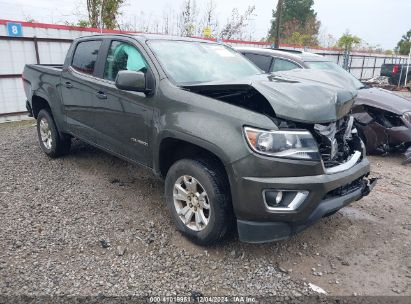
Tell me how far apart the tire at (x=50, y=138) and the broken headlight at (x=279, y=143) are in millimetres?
3513

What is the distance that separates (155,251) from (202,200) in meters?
0.61

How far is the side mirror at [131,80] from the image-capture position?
3282 mm

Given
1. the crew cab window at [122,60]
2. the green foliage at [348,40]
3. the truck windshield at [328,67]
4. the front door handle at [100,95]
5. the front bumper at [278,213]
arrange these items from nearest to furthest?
the front bumper at [278,213] < the crew cab window at [122,60] < the front door handle at [100,95] < the truck windshield at [328,67] < the green foliage at [348,40]

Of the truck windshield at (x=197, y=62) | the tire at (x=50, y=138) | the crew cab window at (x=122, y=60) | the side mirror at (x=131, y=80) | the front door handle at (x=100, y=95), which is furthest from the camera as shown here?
the tire at (x=50, y=138)

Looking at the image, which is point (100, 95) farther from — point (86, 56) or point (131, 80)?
point (131, 80)

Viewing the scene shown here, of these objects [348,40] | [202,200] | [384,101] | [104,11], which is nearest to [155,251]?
[202,200]

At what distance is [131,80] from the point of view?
10.8 feet

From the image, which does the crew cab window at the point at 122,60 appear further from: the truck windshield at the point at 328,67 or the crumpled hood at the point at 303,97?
the truck windshield at the point at 328,67

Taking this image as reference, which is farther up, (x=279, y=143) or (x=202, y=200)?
(x=279, y=143)

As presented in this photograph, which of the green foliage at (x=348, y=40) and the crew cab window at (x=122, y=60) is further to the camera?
the green foliage at (x=348, y=40)

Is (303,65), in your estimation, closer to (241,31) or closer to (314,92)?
(314,92)

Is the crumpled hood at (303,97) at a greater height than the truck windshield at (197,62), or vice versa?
the truck windshield at (197,62)

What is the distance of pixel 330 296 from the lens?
8.68 feet

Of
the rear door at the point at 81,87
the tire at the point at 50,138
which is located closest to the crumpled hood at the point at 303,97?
the rear door at the point at 81,87
